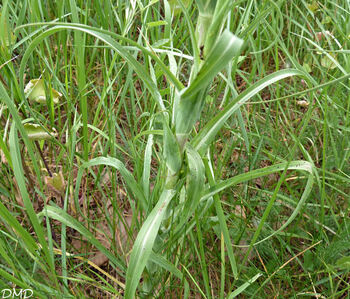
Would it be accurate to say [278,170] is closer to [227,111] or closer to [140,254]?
[227,111]

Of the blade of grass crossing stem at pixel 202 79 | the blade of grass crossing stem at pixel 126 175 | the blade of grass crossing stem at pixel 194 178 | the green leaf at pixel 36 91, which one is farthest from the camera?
the green leaf at pixel 36 91

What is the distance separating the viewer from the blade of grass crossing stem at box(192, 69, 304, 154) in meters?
0.74

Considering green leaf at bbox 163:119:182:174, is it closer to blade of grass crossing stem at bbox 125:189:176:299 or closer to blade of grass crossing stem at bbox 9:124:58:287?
blade of grass crossing stem at bbox 125:189:176:299

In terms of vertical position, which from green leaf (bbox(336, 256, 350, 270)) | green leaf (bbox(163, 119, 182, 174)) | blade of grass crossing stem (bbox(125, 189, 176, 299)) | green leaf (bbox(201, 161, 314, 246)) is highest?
green leaf (bbox(163, 119, 182, 174))

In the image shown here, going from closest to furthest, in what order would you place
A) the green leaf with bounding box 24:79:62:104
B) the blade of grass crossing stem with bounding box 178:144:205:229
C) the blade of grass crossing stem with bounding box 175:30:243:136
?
the blade of grass crossing stem with bounding box 175:30:243:136 → the blade of grass crossing stem with bounding box 178:144:205:229 → the green leaf with bounding box 24:79:62:104

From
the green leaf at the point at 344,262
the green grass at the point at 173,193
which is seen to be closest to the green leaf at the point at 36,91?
the green grass at the point at 173,193

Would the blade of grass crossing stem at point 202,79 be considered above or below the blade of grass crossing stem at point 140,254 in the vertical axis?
above

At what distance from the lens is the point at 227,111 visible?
742 mm

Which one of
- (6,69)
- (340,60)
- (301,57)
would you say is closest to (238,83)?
(301,57)

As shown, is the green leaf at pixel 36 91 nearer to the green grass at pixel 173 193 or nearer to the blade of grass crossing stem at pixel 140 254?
the green grass at pixel 173 193

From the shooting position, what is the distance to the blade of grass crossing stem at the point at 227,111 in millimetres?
738

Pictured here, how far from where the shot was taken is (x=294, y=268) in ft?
3.34

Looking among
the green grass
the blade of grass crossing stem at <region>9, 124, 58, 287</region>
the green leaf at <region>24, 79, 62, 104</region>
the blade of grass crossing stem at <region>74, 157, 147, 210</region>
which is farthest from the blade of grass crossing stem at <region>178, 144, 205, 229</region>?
the green leaf at <region>24, 79, 62, 104</region>

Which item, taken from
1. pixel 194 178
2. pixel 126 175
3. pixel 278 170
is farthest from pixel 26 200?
pixel 278 170
